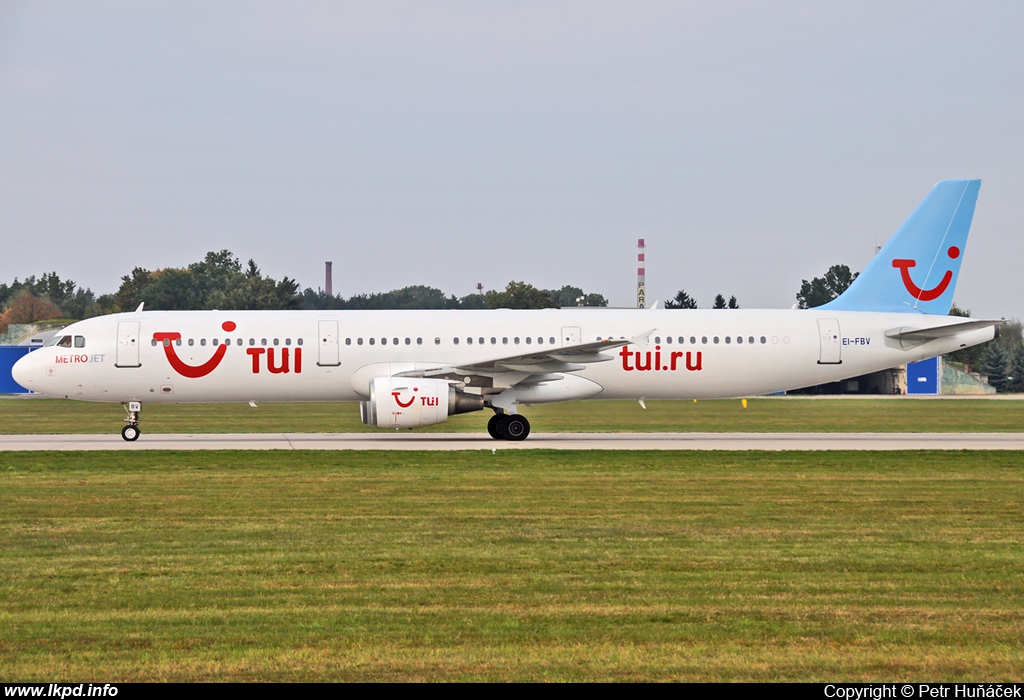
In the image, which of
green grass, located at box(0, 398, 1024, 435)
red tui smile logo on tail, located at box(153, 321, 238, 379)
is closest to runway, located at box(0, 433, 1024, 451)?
red tui smile logo on tail, located at box(153, 321, 238, 379)

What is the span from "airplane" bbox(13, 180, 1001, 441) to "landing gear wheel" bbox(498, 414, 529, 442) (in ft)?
0.10

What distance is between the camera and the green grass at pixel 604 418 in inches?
1363

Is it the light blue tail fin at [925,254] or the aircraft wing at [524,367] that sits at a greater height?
the light blue tail fin at [925,254]

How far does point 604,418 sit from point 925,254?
11.0 metres

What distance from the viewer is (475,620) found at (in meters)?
8.93

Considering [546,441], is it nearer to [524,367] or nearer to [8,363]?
[524,367]

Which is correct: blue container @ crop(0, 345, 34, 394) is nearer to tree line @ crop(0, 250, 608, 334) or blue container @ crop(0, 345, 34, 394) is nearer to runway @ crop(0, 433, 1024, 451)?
tree line @ crop(0, 250, 608, 334)

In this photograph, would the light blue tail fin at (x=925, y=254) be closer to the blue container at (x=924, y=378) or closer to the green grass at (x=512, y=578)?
the green grass at (x=512, y=578)

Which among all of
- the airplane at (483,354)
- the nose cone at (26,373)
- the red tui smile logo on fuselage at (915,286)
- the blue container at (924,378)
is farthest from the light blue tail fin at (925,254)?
the blue container at (924,378)

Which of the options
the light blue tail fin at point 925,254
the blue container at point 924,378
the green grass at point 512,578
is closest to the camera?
the green grass at point 512,578

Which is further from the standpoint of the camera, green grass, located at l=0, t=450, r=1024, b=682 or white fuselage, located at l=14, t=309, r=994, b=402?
white fuselage, located at l=14, t=309, r=994, b=402

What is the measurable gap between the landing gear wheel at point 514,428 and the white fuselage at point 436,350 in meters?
1.06

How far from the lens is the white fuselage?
94.1ft
